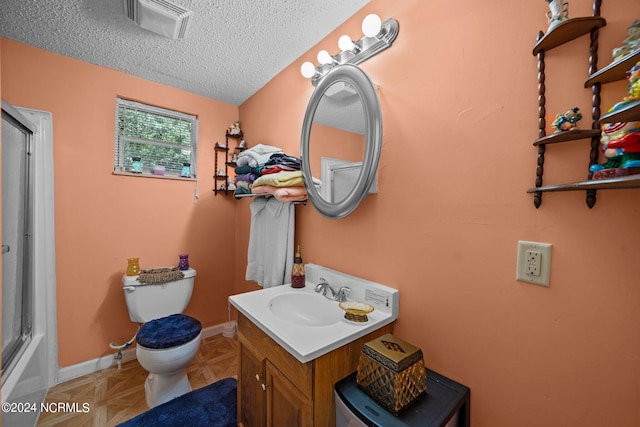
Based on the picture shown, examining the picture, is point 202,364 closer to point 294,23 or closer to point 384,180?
point 384,180

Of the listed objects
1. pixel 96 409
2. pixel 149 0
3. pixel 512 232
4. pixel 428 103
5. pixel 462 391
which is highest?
pixel 149 0

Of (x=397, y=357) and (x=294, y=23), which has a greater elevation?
(x=294, y=23)

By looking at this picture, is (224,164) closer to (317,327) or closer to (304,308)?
(304,308)

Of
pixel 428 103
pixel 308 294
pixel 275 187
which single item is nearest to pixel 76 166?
pixel 275 187

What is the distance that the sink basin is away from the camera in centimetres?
119

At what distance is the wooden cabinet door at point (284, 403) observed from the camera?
821 millimetres

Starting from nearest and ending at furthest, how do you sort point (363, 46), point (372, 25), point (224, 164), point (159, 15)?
1. point (372, 25)
2. point (363, 46)
3. point (159, 15)
4. point (224, 164)

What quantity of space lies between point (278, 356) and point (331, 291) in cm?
41

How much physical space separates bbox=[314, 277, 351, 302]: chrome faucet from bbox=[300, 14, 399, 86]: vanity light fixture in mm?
1118

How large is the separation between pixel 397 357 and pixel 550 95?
86 cm

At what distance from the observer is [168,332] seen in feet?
4.99

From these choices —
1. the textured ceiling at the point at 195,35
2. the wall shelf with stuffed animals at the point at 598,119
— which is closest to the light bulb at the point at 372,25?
the textured ceiling at the point at 195,35

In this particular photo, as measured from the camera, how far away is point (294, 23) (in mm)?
1323

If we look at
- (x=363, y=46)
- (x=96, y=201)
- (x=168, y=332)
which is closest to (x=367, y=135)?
(x=363, y=46)
